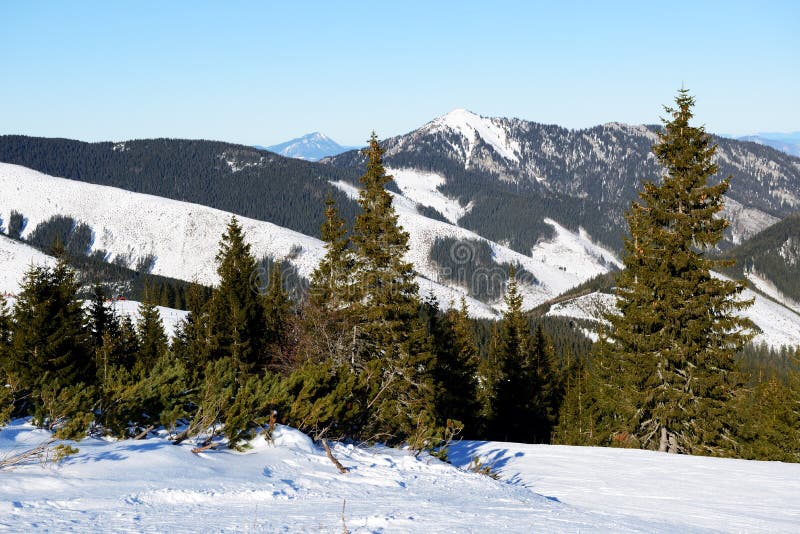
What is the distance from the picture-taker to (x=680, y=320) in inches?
798

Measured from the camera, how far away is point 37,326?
26.8 m

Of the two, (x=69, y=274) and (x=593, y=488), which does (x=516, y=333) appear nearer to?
(x=69, y=274)

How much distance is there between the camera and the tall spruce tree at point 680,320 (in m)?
19.8

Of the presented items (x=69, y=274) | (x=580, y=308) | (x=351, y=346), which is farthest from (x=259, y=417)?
(x=580, y=308)

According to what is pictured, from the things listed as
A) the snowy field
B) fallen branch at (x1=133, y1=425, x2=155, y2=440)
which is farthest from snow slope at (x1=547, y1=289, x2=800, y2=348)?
fallen branch at (x1=133, y1=425, x2=155, y2=440)

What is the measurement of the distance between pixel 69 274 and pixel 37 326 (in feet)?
15.9

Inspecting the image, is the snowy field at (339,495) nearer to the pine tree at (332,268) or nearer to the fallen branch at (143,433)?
the fallen branch at (143,433)

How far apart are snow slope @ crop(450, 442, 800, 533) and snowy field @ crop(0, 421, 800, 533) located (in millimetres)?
35

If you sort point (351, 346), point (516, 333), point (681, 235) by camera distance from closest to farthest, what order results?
point (681, 235)
point (351, 346)
point (516, 333)

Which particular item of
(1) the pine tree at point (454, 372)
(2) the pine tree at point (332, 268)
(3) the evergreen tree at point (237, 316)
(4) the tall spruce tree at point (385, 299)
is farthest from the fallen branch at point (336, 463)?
(3) the evergreen tree at point (237, 316)

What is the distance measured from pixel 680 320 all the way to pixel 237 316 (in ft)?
83.0

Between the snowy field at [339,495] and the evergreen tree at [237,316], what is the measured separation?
1076 inches

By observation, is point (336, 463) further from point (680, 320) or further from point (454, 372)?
point (454, 372)

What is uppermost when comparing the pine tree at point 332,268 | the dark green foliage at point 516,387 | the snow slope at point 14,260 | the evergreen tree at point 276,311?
the snow slope at point 14,260
